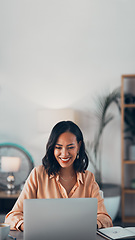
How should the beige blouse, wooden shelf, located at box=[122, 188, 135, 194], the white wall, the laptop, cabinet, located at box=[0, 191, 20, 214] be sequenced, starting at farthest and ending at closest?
1. the white wall
2. wooden shelf, located at box=[122, 188, 135, 194]
3. cabinet, located at box=[0, 191, 20, 214]
4. the beige blouse
5. the laptop

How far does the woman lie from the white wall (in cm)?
200

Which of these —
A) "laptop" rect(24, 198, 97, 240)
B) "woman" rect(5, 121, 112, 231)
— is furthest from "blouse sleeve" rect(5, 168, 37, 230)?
"laptop" rect(24, 198, 97, 240)

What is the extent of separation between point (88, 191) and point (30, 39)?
2578 mm

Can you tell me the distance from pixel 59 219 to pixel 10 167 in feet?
7.63

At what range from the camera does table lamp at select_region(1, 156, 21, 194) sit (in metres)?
3.58

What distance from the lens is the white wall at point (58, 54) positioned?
399 cm

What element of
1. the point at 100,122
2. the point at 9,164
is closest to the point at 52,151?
the point at 9,164

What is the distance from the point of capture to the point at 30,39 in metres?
4.02

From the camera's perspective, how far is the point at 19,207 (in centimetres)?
177

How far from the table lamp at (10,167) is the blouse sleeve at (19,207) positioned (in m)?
1.70

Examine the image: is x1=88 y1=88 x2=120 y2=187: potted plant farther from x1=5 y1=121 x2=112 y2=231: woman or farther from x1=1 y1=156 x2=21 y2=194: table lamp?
x1=5 y1=121 x2=112 y2=231: woman

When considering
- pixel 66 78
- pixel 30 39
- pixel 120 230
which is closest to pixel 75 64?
pixel 66 78

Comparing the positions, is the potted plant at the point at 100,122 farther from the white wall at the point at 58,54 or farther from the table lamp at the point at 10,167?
the table lamp at the point at 10,167

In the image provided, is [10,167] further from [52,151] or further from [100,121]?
[52,151]
